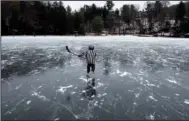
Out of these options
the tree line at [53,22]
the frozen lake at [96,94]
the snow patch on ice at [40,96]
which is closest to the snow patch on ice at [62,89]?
the frozen lake at [96,94]

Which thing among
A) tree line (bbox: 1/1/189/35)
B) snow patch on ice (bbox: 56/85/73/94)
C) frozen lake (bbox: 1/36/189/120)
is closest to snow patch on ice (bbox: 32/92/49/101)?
frozen lake (bbox: 1/36/189/120)

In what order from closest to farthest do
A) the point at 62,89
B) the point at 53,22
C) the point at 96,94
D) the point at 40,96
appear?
the point at 40,96, the point at 96,94, the point at 62,89, the point at 53,22

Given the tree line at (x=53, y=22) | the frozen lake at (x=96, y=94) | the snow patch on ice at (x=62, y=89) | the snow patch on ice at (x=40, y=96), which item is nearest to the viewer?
the frozen lake at (x=96, y=94)

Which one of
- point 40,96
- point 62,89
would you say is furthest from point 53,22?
point 40,96

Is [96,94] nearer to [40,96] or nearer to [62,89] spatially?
[62,89]

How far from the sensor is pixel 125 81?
30.8ft

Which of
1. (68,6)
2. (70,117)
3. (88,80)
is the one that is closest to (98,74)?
(88,80)

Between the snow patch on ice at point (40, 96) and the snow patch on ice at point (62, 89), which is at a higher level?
the snow patch on ice at point (62, 89)

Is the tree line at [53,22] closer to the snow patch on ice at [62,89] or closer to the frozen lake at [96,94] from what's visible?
the frozen lake at [96,94]

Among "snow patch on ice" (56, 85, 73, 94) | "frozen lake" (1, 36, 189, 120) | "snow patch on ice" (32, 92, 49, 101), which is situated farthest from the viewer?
"snow patch on ice" (56, 85, 73, 94)

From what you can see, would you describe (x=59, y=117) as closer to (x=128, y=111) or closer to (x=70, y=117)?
(x=70, y=117)

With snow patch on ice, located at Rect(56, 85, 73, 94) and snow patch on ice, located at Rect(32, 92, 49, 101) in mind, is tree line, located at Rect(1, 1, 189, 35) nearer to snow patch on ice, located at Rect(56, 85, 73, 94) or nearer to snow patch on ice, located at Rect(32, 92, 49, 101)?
snow patch on ice, located at Rect(56, 85, 73, 94)

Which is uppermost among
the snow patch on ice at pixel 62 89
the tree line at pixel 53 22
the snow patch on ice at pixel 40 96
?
the tree line at pixel 53 22

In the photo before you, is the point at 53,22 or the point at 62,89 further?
the point at 53,22
